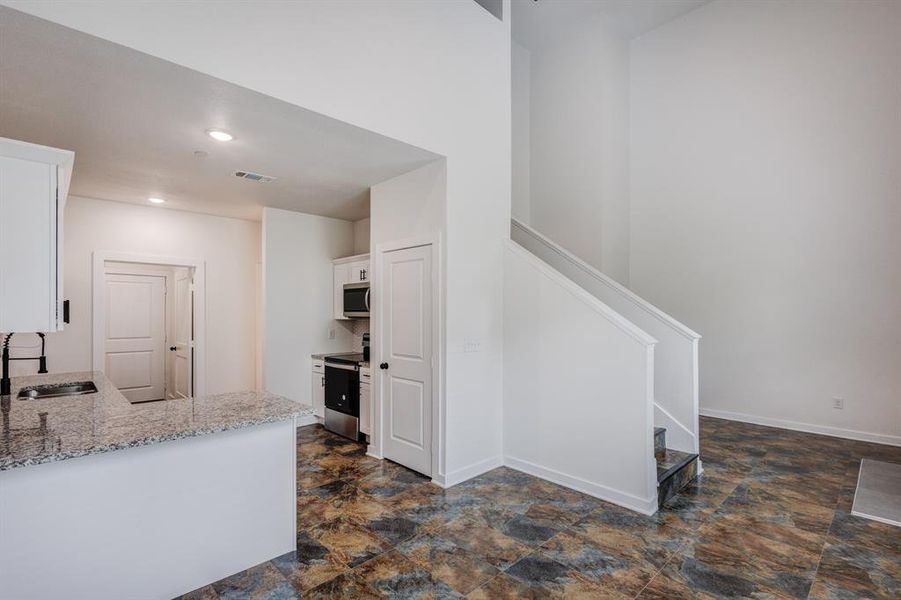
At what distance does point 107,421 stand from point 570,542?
2660mm

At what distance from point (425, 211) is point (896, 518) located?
13.1 ft

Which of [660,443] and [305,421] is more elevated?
[660,443]

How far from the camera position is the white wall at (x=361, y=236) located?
6051mm

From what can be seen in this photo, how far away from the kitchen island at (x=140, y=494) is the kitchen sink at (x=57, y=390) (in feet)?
2.23

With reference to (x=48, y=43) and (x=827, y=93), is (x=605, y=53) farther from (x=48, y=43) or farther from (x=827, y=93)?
(x=48, y=43)

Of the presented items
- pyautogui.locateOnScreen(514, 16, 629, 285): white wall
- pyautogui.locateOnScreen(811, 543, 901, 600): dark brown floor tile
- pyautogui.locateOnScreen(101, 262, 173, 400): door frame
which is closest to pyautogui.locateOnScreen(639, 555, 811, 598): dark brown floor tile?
pyautogui.locateOnScreen(811, 543, 901, 600): dark brown floor tile

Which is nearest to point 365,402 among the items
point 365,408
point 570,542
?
point 365,408

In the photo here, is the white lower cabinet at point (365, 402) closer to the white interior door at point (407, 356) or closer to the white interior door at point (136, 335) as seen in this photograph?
the white interior door at point (407, 356)

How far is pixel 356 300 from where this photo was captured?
5.35 metres

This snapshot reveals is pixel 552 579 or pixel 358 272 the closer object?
pixel 552 579

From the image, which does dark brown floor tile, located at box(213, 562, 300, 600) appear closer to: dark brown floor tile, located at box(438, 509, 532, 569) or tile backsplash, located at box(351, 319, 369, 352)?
dark brown floor tile, located at box(438, 509, 532, 569)

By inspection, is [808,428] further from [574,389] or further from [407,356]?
[407,356]

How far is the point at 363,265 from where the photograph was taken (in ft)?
18.0

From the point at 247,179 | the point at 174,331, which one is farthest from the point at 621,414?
the point at 174,331
